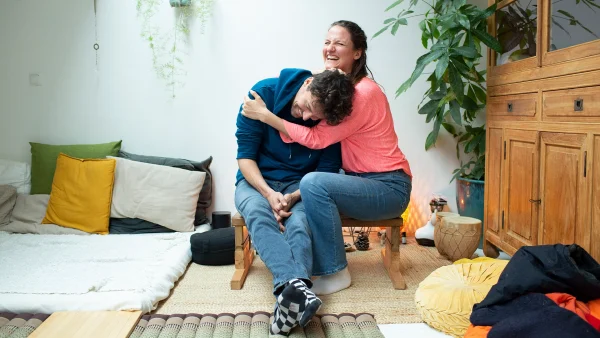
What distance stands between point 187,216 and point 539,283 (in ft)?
6.69

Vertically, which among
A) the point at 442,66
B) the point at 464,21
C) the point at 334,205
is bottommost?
the point at 334,205

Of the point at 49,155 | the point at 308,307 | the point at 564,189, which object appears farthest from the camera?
the point at 49,155

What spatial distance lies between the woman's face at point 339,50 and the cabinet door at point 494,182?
90 cm

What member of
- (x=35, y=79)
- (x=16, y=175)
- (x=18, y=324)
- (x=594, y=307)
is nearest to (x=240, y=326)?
(x=18, y=324)

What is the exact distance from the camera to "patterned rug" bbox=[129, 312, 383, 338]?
188 centimetres

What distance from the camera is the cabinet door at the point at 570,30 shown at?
79.9 inches

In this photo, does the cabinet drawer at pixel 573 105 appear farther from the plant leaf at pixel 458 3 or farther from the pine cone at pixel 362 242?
the pine cone at pixel 362 242

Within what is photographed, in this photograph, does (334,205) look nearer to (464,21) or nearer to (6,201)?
(464,21)

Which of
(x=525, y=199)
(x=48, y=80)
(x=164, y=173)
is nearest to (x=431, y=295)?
(x=525, y=199)

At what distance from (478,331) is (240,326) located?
2.62 ft

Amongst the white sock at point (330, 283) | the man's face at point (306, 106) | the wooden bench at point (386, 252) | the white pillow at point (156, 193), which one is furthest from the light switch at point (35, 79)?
the white sock at point (330, 283)

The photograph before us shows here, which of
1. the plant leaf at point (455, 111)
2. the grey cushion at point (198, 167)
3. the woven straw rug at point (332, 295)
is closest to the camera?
the woven straw rug at point (332, 295)

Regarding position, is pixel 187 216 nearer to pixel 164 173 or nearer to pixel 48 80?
pixel 164 173

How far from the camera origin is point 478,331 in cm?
174
